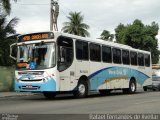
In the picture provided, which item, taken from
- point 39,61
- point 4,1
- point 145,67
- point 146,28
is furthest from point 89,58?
point 146,28

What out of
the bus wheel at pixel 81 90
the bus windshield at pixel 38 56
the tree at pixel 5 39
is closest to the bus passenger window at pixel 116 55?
the bus wheel at pixel 81 90

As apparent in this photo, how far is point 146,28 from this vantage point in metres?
77.0

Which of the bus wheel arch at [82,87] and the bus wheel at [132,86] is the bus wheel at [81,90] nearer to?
the bus wheel arch at [82,87]

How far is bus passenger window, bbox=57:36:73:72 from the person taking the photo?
70.0 ft

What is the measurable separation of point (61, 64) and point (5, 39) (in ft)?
62.4

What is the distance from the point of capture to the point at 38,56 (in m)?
21.2

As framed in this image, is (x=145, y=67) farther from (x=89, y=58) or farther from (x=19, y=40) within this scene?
(x=19, y=40)

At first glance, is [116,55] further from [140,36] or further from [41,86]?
[140,36]

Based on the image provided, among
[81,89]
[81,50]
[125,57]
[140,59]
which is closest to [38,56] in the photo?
[81,50]

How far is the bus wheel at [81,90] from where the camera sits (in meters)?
23.0

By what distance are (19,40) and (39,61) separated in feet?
6.90

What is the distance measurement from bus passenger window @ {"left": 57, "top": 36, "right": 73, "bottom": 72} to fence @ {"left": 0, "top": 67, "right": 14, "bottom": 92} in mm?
12248

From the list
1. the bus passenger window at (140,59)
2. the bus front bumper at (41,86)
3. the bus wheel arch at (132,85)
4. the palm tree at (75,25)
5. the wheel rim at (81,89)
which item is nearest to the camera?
the bus front bumper at (41,86)

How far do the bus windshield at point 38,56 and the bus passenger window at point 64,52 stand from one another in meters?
0.42
